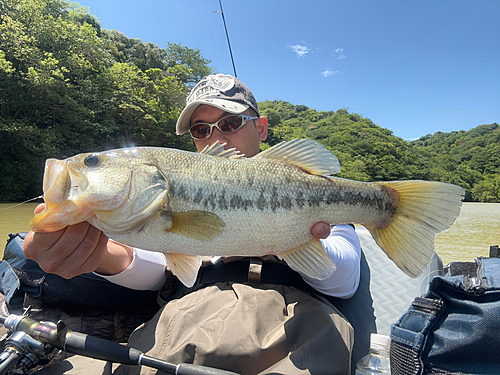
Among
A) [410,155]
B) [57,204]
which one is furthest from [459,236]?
[410,155]

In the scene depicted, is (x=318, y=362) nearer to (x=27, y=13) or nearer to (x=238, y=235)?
(x=238, y=235)

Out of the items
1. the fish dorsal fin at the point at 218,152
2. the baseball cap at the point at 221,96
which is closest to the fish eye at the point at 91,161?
the fish dorsal fin at the point at 218,152

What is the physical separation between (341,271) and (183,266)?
97 centimetres

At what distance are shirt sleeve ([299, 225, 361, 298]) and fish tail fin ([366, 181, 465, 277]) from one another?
28 cm

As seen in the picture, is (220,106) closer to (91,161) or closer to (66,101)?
(91,161)

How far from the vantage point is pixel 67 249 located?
1379 millimetres

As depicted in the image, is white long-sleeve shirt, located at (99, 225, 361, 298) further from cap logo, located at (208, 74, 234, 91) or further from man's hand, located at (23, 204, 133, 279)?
cap logo, located at (208, 74, 234, 91)

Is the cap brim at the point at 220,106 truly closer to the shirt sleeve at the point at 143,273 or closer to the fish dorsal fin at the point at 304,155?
the fish dorsal fin at the point at 304,155

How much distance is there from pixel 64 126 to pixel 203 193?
22.2 metres

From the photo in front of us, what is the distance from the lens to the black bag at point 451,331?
3.29ft

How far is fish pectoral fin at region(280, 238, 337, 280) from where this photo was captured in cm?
142

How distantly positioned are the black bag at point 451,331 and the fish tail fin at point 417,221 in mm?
230

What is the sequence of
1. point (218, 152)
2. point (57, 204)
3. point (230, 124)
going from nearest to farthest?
1. point (57, 204)
2. point (218, 152)
3. point (230, 124)

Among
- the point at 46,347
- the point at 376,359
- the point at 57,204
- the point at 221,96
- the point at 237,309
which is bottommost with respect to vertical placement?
the point at 376,359
